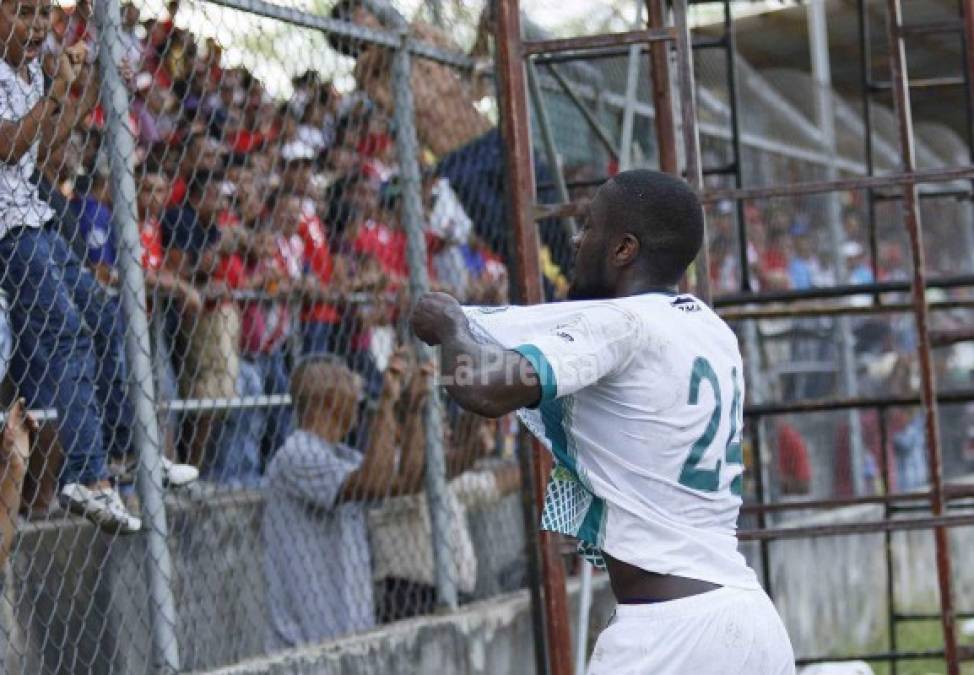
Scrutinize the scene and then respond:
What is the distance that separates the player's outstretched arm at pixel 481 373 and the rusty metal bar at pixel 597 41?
2150mm

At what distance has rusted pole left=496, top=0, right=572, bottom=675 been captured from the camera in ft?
19.2

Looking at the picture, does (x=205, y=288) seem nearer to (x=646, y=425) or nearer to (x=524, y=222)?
(x=524, y=222)

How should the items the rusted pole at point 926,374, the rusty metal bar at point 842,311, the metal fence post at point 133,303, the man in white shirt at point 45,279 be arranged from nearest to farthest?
1. the man in white shirt at point 45,279
2. the metal fence post at point 133,303
3. the rusted pole at point 926,374
4. the rusty metal bar at point 842,311

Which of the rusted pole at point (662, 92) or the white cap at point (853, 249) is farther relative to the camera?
the white cap at point (853, 249)

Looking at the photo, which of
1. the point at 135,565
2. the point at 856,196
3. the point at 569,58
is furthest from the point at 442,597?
the point at 856,196

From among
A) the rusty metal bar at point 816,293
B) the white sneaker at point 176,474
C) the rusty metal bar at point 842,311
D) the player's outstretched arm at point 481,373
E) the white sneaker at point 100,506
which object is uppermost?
the rusty metal bar at point 816,293

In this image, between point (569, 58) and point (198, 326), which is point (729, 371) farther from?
point (569, 58)

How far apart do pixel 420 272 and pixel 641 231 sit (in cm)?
313

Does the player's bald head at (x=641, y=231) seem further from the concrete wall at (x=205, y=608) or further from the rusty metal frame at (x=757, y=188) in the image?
the concrete wall at (x=205, y=608)

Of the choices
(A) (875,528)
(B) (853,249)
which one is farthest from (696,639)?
(B) (853,249)

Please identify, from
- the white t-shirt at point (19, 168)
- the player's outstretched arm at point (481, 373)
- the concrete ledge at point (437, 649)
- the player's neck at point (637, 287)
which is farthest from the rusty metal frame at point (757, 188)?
the player's outstretched arm at point (481, 373)

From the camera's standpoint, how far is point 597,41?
5.76 metres

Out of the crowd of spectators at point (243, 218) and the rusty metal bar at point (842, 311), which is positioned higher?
the crowd of spectators at point (243, 218)

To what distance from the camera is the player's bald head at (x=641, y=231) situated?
407cm
